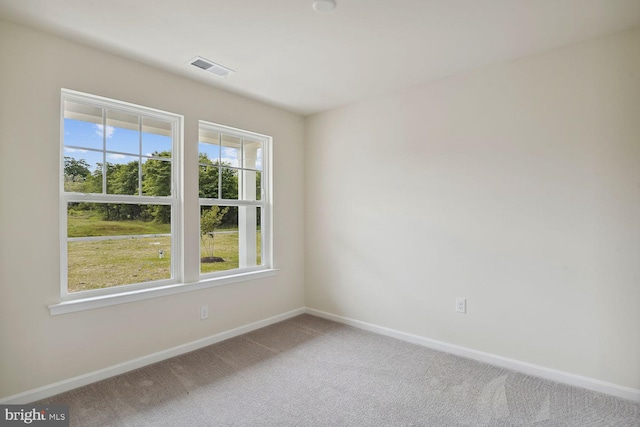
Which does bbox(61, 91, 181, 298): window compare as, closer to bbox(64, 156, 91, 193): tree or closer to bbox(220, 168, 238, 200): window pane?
bbox(64, 156, 91, 193): tree

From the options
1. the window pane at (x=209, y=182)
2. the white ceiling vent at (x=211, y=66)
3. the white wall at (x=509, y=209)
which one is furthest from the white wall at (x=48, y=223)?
the white wall at (x=509, y=209)

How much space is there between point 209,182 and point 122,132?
87 cm

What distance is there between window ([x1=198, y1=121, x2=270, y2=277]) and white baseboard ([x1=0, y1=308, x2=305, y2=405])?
2.05 feet

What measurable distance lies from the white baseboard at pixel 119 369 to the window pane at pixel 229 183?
1.40m

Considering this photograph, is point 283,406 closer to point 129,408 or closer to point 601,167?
point 129,408

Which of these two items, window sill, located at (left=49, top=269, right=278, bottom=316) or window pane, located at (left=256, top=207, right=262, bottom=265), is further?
window pane, located at (left=256, top=207, right=262, bottom=265)

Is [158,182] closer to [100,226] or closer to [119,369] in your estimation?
[100,226]

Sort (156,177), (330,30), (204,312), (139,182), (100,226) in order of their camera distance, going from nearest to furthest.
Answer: (330,30)
(100,226)
(139,182)
(156,177)
(204,312)

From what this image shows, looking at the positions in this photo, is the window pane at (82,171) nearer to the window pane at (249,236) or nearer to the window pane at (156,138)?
the window pane at (156,138)

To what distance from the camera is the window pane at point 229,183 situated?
349 cm

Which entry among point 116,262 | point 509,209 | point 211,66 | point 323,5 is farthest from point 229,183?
point 509,209

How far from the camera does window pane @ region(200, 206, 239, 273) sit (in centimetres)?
332

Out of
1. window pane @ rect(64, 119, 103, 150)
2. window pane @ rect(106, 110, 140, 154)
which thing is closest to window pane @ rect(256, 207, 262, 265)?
window pane @ rect(106, 110, 140, 154)

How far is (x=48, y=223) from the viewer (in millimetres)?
2324
